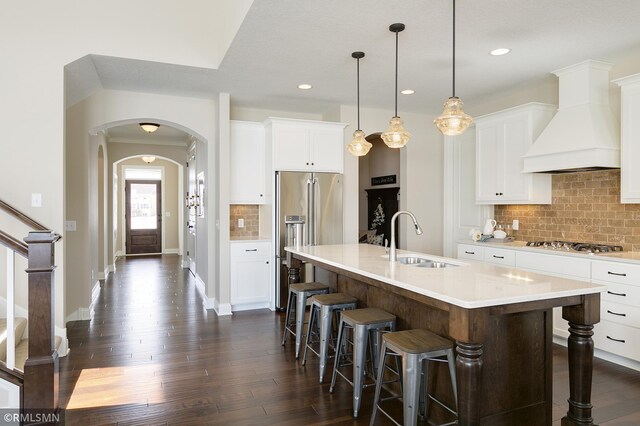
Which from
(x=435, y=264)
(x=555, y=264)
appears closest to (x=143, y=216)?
(x=435, y=264)

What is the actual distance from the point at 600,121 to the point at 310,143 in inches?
124

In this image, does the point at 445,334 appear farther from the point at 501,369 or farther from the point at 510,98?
the point at 510,98

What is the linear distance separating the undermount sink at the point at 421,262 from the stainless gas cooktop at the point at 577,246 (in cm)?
168

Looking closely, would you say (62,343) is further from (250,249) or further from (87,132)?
(87,132)

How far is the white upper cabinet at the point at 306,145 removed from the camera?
532cm

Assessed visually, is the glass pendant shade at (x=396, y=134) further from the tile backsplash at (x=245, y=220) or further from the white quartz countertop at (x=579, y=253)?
the tile backsplash at (x=245, y=220)

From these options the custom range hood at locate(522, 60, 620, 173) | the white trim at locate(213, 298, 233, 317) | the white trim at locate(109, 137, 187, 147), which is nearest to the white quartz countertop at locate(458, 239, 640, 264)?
the custom range hood at locate(522, 60, 620, 173)

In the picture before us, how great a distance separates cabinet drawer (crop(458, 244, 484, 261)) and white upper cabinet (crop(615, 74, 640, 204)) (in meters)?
1.54

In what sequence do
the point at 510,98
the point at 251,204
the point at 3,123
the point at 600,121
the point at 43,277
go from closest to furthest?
the point at 43,277 → the point at 3,123 → the point at 600,121 → the point at 510,98 → the point at 251,204

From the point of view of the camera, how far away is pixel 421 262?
3445mm

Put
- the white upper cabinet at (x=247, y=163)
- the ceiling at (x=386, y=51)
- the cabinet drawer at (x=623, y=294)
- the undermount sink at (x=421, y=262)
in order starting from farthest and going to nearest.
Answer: the white upper cabinet at (x=247, y=163) → the cabinet drawer at (x=623, y=294) → the undermount sink at (x=421, y=262) → the ceiling at (x=386, y=51)

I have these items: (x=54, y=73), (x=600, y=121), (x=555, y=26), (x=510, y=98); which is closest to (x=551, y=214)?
(x=600, y=121)

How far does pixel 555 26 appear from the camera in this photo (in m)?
3.26

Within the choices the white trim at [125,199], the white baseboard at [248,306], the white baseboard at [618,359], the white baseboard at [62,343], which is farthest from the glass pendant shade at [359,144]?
the white trim at [125,199]
